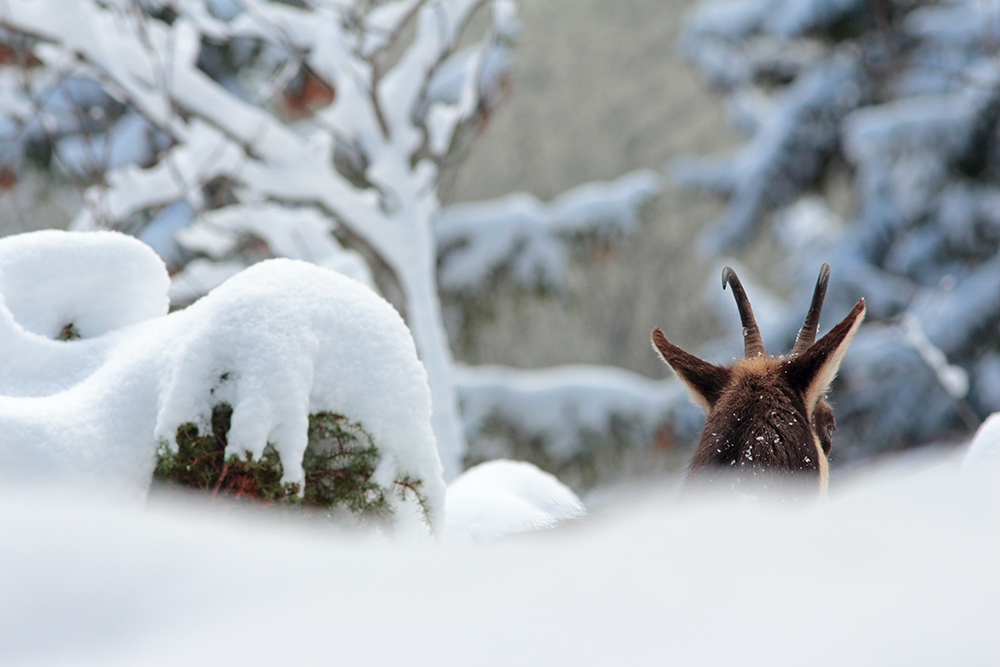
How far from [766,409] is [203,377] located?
1.22 metres

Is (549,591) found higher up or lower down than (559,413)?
lower down

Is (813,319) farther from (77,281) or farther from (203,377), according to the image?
(77,281)

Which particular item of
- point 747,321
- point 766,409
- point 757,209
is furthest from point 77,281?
point 757,209

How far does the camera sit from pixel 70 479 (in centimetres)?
147

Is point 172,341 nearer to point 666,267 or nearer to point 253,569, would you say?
point 253,569

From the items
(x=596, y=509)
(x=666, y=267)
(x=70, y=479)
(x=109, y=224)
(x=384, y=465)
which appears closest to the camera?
(x=70, y=479)

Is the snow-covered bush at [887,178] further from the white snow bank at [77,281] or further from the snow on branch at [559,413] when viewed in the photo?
the white snow bank at [77,281]

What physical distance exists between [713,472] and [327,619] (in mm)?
1220

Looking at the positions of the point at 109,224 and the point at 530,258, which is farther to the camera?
the point at 530,258

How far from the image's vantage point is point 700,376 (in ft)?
6.72

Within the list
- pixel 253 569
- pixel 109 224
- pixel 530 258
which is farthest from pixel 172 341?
pixel 530 258

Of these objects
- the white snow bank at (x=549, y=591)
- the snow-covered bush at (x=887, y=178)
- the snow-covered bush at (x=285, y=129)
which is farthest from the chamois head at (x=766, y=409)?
the snow-covered bush at (x=887, y=178)

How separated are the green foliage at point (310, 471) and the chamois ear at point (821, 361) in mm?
929

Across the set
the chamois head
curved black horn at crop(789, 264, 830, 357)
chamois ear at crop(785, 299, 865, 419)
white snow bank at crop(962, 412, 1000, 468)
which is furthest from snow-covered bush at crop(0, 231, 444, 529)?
white snow bank at crop(962, 412, 1000, 468)
